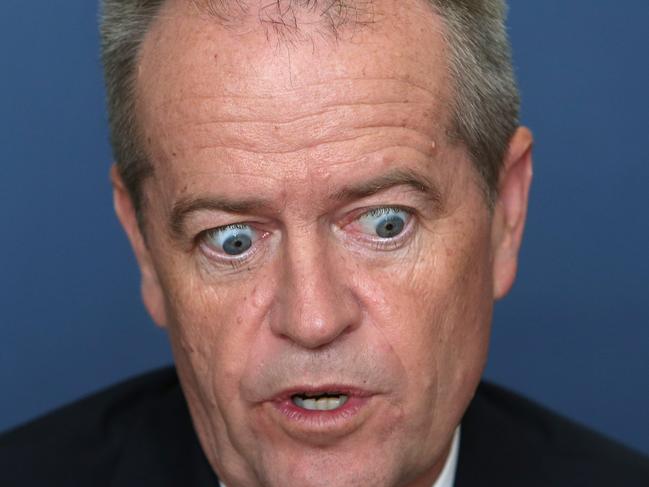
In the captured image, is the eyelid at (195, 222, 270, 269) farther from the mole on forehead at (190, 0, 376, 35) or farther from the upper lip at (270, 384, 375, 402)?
the mole on forehead at (190, 0, 376, 35)

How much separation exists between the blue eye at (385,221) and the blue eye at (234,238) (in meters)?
0.20

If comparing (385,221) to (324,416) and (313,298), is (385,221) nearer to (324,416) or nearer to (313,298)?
(313,298)

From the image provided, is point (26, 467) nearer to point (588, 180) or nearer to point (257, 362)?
point (257, 362)

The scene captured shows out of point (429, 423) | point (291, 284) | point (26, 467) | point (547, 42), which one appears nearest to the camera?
point (291, 284)

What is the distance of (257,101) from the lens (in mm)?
2436

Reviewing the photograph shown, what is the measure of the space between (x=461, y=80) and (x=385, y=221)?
309 mm

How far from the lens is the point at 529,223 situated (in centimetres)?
380

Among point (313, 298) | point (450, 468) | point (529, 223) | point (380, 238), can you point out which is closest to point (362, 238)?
point (380, 238)

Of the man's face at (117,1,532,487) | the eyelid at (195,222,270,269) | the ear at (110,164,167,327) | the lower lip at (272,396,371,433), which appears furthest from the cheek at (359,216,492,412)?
the ear at (110,164,167,327)

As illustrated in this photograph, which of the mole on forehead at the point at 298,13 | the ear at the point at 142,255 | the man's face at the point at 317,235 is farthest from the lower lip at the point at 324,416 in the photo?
the mole on forehead at the point at 298,13

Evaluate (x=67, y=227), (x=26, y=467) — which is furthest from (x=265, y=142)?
(x=67, y=227)

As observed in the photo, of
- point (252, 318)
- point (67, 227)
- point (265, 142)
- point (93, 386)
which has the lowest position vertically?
point (93, 386)

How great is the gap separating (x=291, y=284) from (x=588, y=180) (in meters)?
1.57

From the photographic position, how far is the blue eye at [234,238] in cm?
252
